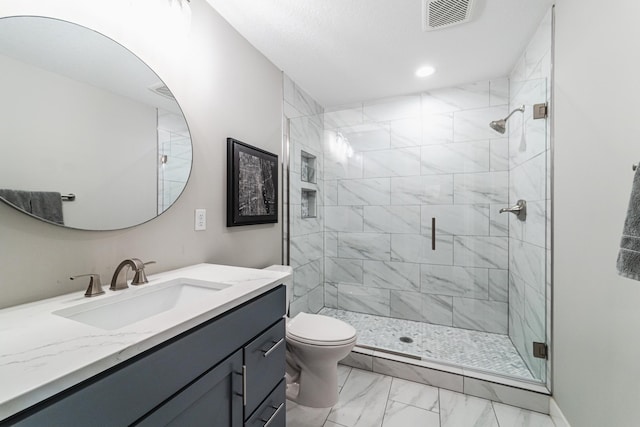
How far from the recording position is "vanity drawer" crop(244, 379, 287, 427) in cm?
Answer: 96

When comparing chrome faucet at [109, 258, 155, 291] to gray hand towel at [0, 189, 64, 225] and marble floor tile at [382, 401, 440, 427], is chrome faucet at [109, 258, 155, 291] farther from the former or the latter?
marble floor tile at [382, 401, 440, 427]

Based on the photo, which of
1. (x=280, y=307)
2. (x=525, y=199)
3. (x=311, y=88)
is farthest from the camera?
(x=311, y=88)

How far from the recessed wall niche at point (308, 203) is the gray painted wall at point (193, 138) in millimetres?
524

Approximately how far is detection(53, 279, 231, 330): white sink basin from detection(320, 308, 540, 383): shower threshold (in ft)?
4.76

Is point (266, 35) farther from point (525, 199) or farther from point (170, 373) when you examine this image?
point (525, 199)

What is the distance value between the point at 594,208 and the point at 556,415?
1.18 meters

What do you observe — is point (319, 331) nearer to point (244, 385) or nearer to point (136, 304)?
point (244, 385)

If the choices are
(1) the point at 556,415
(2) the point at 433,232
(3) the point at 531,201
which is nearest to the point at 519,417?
(1) the point at 556,415

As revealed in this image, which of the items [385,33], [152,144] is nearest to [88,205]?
[152,144]

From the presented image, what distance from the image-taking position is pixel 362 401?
1649 millimetres

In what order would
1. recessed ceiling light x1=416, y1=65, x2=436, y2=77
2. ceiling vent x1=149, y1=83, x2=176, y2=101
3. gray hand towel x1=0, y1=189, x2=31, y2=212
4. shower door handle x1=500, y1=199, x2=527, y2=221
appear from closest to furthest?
gray hand towel x1=0, y1=189, x2=31, y2=212, ceiling vent x1=149, y1=83, x2=176, y2=101, shower door handle x1=500, y1=199, x2=527, y2=221, recessed ceiling light x1=416, y1=65, x2=436, y2=77

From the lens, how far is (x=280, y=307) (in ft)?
3.66

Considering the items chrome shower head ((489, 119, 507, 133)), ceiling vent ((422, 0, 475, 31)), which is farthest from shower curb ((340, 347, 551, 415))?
ceiling vent ((422, 0, 475, 31))

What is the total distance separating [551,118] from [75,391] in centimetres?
227
